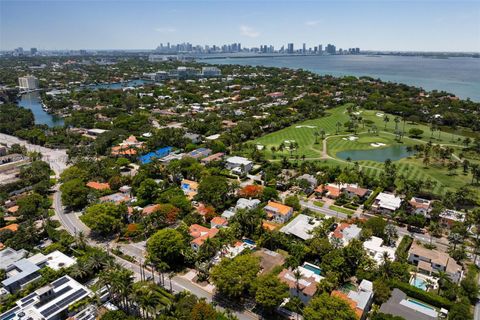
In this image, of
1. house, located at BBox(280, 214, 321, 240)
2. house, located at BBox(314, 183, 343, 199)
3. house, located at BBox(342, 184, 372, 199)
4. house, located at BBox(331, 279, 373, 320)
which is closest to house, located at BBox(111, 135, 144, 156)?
house, located at BBox(314, 183, 343, 199)

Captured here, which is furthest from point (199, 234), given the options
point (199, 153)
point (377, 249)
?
point (199, 153)

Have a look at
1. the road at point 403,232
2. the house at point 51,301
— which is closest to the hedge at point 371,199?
the road at point 403,232

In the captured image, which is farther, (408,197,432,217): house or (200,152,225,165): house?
(200,152,225,165): house

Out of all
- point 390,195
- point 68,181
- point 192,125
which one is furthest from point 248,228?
point 192,125

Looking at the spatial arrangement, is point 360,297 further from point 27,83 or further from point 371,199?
point 27,83

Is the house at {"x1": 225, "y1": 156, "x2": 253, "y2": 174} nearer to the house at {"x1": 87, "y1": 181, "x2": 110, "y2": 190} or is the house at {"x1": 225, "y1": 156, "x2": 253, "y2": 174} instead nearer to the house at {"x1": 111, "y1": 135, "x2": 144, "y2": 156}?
the house at {"x1": 111, "y1": 135, "x2": 144, "y2": 156}

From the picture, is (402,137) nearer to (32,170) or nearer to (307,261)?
(307,261)
